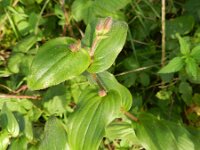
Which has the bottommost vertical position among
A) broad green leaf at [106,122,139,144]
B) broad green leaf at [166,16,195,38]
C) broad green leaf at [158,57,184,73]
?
broad green leaf at [106,122,139,144]

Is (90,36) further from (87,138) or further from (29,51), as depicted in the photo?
(29,51)

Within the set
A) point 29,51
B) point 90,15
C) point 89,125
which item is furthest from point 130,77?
point 89,125

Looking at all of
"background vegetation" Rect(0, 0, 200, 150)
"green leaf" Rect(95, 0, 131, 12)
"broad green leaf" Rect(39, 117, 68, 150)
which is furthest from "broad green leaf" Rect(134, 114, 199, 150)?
"green leaf" Rect(95, 0, 131, 12)

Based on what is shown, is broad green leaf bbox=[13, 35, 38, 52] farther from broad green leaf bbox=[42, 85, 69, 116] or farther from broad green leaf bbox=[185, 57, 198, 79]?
broad green leaf bbox=[185, 57, 198, 79]

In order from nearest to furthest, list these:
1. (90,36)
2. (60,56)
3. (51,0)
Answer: (60,56)
(90,36)
(51,0)

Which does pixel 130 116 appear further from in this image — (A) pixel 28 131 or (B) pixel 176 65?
(A) pixel 28 131

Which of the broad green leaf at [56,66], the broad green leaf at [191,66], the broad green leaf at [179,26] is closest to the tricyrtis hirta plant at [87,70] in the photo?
the broad green leaf at [56,66]

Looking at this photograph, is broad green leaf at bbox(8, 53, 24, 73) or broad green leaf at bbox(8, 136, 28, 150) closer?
broad green leaf at bbox(8, 136, 28, 150)
